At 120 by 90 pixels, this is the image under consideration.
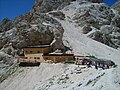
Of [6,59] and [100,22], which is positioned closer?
[6,59]

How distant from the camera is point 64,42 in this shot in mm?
56188

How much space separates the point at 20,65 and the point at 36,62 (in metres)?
2.51

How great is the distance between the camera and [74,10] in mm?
86125

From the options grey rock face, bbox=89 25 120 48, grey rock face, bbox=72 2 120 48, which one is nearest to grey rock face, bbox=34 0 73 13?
grey rock face, bbox=72 2 120 48

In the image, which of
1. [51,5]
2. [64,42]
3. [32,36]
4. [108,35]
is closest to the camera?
[32,36]

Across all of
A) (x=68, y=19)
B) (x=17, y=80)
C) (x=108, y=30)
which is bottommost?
(x=17, y=80)

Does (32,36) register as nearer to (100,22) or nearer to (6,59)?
(6,59)

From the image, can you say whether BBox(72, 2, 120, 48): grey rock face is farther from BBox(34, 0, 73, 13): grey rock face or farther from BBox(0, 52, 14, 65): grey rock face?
BBox(0, 52, 14, 65): grey rock face

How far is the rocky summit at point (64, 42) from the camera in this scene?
24.2 m

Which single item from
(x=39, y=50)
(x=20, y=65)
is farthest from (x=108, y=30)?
(x=20, y=65)

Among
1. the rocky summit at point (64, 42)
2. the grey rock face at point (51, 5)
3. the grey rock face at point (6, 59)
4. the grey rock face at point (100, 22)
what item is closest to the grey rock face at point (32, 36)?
the rocky summit at point (64, 42)

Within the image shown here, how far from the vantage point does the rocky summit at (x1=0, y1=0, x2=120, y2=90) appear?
24219mm

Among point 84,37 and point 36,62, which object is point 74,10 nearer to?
point 84,37

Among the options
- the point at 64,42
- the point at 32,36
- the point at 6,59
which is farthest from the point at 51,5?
the point at 6,59
